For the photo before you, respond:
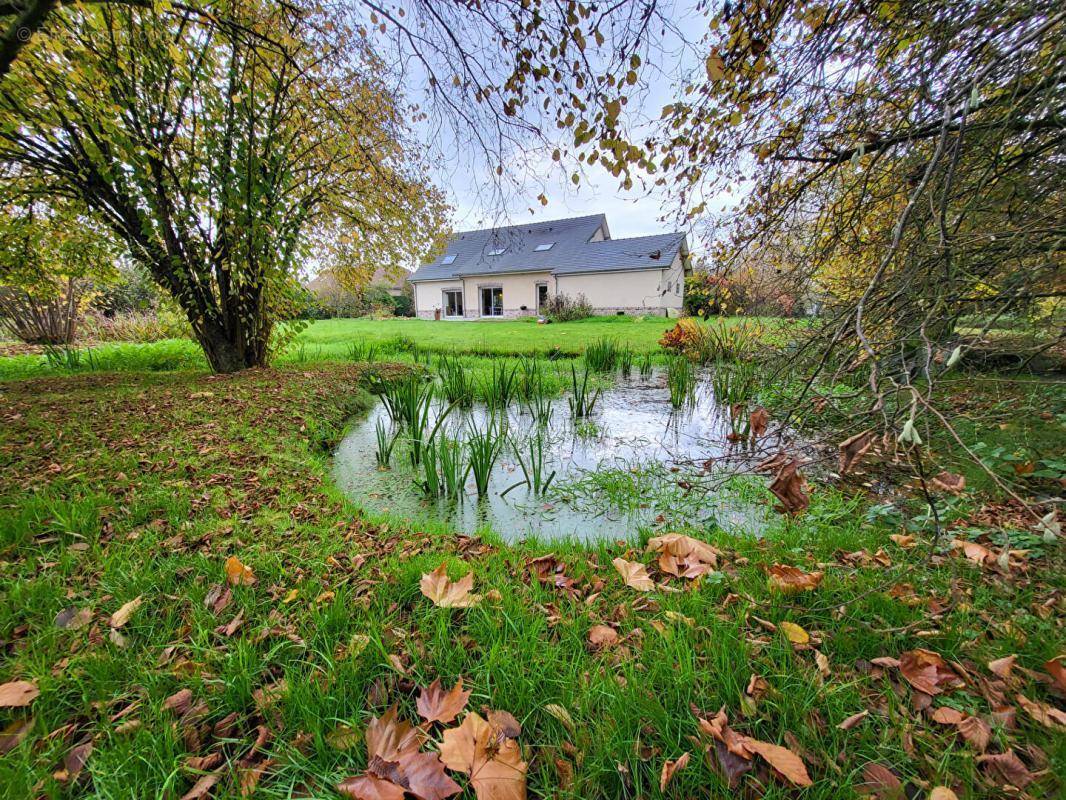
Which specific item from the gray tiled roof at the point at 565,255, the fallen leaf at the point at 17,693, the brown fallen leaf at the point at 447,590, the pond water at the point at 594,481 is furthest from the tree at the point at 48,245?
the gray tiled roof at the point at 565,255

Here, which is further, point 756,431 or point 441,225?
point 441,225

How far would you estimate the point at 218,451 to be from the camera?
2.47 metres

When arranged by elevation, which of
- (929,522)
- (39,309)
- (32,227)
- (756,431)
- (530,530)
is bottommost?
(530,530)

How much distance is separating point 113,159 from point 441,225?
11.2 feet

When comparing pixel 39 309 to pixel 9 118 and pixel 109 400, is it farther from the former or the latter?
pixel 109 400

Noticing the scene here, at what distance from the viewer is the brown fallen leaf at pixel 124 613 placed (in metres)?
1.17

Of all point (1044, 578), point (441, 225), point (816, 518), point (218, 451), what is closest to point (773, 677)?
point (1044, 578)

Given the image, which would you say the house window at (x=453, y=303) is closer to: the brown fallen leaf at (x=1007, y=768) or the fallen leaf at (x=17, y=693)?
the fallen leaf at (x=17, y=693)

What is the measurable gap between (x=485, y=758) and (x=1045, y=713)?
3.90ft

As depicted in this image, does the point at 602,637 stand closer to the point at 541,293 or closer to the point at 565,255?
the point at 541,293

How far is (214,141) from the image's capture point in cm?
396

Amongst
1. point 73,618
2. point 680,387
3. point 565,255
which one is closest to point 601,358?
point 680,387

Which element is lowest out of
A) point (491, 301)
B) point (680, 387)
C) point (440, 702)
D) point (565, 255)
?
point (440, 702)

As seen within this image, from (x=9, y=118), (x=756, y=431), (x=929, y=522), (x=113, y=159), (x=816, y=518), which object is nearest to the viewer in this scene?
(x=756, y=431)
